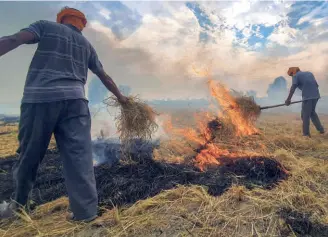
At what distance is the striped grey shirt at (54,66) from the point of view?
10.1 feet

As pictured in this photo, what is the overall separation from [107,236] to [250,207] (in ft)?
5.03

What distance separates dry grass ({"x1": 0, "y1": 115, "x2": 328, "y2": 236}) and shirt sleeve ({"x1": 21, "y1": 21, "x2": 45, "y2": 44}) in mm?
2016

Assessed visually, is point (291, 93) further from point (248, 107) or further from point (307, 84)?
point (248, 107)

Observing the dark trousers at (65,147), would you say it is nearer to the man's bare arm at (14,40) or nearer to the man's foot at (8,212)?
the man's foot at (8,212)

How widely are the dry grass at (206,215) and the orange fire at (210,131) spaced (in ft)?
4.49

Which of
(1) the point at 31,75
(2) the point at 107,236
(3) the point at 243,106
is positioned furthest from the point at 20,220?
(3) the point at 243,106

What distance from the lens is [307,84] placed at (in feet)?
32.8

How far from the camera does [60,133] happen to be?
3.22m

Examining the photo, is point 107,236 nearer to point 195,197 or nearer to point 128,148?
point 195,197

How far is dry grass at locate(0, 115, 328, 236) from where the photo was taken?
259 cm

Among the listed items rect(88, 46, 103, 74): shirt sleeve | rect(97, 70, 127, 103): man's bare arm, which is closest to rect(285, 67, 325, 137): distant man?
rect(97, 70, 127, 103): man's bare arm

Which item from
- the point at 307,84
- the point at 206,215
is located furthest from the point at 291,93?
the point at 206,215

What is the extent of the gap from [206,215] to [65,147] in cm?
171

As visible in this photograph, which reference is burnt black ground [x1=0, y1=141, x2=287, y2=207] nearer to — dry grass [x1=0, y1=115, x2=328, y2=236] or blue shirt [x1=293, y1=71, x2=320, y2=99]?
dry grass [x1=0, y1=115, x2=328, y2=236]
